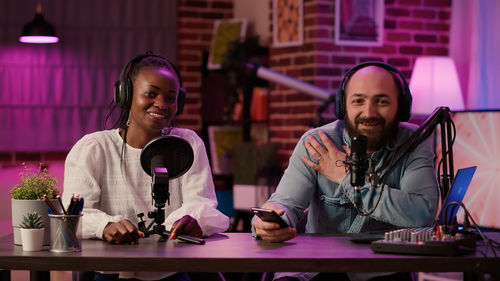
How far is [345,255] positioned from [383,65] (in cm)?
85

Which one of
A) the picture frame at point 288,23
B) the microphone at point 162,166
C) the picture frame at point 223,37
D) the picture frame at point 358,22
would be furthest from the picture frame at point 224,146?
the microphone at point 162,166

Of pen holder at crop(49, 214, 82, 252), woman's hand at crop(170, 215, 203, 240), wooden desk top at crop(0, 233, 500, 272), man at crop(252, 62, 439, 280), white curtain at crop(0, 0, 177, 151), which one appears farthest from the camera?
white curtain at crop(0, 0, 177, 151)

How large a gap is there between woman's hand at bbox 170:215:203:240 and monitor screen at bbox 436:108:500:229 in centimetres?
192

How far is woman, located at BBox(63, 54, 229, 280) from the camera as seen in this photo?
239 centimetres

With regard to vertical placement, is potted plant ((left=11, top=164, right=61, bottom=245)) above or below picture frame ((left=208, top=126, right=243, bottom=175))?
above

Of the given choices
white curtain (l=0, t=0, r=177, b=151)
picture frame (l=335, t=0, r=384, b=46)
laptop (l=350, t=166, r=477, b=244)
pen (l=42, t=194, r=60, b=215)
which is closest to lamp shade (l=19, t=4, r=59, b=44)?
white curtain (l=0, t=0, r=177, b=151)

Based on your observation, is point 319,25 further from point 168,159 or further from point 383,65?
point 168,159

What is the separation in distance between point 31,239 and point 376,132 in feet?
3.77

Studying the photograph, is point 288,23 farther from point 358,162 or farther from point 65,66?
point 358,162

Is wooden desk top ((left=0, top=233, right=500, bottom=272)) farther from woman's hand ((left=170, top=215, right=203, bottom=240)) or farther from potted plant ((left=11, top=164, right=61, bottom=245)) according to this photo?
woman's hand ((left=170, top=215, right=203, bottom=240))

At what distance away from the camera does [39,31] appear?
5895mm

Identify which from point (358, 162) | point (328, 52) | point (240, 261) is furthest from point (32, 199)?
point (328, 52)

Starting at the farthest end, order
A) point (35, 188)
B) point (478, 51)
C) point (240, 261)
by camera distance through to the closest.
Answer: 1. point (478, 51)
2. point (35, 188)
3. point (240, 261)

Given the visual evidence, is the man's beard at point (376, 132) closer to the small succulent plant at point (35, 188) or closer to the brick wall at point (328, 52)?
the small succulent plant at point (35, 188)
